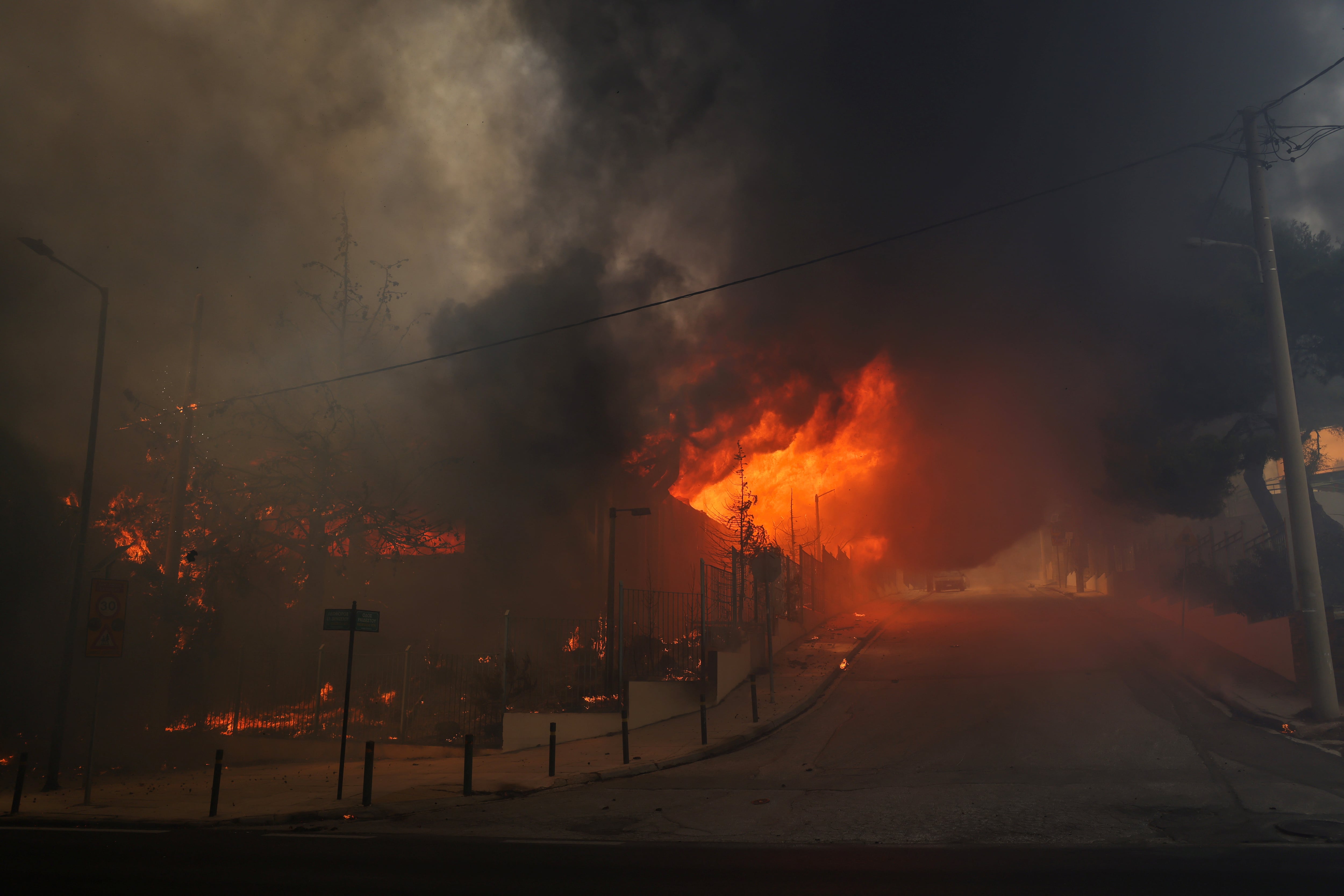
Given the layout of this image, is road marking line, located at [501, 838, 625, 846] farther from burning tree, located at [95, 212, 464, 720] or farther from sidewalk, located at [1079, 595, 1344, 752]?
burning tree, located at [95, 212, 464, 720]

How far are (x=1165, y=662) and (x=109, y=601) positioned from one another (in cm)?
1944

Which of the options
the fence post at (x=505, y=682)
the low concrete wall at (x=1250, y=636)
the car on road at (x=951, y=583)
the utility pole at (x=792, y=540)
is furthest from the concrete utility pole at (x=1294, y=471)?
the car on road at (x=951, y=583)

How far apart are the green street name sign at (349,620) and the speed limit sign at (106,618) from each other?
3.20m

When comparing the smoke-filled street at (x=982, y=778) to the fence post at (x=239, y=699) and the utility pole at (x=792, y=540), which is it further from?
the utility pole at (x=792, y=540)

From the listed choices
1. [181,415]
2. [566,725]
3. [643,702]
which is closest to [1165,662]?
[643,702]

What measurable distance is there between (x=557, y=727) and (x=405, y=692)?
3319mm

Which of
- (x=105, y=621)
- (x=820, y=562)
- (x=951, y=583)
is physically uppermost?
(x=820, y=562)

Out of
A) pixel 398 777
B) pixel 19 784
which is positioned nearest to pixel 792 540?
pixel 398 777

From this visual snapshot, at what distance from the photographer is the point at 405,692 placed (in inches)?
611

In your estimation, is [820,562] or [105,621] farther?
[820,562]

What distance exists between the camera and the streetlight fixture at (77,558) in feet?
43.0

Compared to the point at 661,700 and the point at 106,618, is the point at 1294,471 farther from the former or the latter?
the point at 106,618

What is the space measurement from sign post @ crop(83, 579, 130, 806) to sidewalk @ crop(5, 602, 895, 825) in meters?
1.41

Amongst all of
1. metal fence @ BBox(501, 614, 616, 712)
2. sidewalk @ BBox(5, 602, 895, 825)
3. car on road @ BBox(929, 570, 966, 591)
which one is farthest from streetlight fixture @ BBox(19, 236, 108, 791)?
car on road @ BBox(929, 570, 966, 591)
